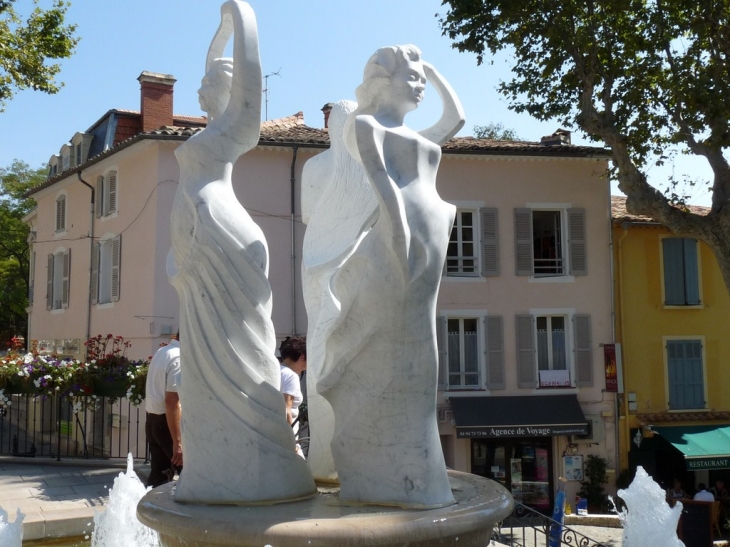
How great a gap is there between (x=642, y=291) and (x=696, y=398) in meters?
3.16

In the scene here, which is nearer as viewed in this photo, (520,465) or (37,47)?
(37,47)

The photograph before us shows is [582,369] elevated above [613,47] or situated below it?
below

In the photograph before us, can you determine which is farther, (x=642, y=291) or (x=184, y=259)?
(x=642, y=291)

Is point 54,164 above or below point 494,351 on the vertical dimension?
above

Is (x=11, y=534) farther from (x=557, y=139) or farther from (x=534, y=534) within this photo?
(x=557, y=139)

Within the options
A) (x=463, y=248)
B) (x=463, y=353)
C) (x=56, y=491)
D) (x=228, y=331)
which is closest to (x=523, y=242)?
(x=463, y=248)

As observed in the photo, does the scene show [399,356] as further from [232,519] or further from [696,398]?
[696,398]

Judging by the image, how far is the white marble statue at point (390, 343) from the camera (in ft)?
14.1

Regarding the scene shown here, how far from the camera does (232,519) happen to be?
12.7 feet

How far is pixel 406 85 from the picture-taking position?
186 inches

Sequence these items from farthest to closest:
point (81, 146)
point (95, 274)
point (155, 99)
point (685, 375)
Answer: point (81, 146)
point (155, 99)
point (95, 274)
point (685, 375)

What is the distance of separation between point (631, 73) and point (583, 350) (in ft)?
25.9

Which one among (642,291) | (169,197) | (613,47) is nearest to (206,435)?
(613,47)

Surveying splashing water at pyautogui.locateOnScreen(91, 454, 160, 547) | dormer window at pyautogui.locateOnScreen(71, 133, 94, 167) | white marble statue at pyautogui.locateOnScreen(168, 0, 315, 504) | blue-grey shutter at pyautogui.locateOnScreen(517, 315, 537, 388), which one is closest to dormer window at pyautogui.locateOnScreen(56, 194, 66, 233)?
dormer window at pyautogui.locateOnScreen(71, 133, 94, 167)
